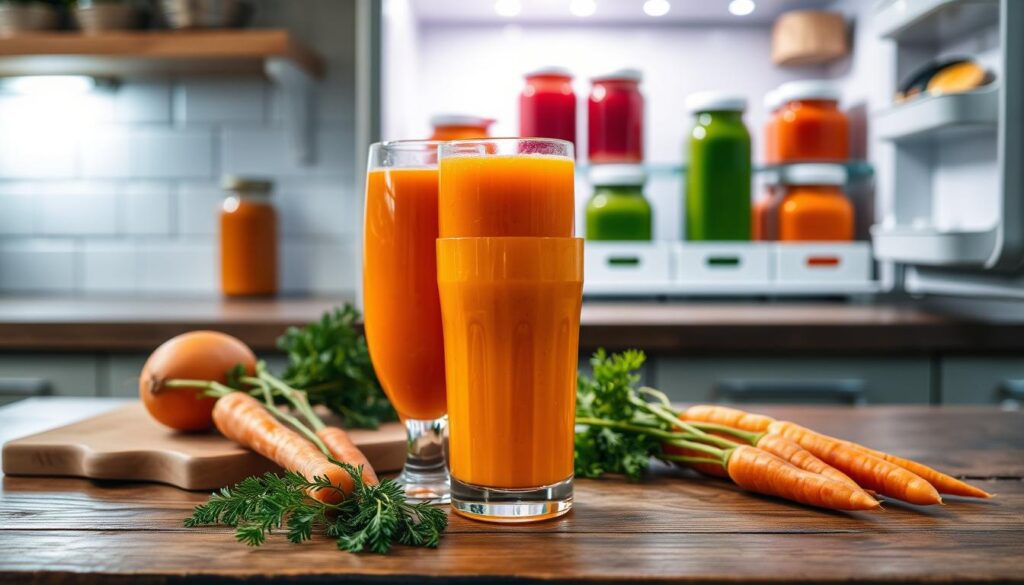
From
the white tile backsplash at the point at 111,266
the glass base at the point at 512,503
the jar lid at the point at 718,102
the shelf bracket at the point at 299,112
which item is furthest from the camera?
the white tile backsplash at the point at 111,266

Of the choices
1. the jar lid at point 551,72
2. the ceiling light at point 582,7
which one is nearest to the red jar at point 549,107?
the jar lid at point 551,72

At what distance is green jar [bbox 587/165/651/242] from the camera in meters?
1.96

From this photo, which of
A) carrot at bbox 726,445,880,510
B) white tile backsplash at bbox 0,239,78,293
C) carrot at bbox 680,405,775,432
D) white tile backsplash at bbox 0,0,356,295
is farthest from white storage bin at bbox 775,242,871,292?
white tile backsplash at bbox 0,239,78,293

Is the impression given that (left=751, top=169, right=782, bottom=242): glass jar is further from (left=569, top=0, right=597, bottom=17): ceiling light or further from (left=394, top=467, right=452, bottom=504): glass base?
(left=394, top=467, right=452, bottom=504): glass base

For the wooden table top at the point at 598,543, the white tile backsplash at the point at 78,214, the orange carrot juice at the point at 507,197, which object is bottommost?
the wooden table top at the point at 598,543

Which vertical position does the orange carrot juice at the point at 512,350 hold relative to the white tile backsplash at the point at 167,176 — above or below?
below

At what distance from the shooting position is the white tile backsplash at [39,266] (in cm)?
250

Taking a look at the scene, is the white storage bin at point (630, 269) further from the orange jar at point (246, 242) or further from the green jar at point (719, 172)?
the orange jar at point (246, 242)

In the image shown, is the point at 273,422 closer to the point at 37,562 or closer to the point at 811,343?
the point at 37,562

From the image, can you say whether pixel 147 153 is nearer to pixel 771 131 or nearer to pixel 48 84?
pixel 48 84

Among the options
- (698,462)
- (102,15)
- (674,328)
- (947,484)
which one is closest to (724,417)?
(698,462)

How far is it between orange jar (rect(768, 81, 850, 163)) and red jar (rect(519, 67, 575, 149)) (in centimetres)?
47

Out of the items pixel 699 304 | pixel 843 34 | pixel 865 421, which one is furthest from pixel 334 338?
pixel 843 34

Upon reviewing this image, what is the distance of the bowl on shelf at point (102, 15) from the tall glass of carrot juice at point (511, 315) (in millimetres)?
1867
